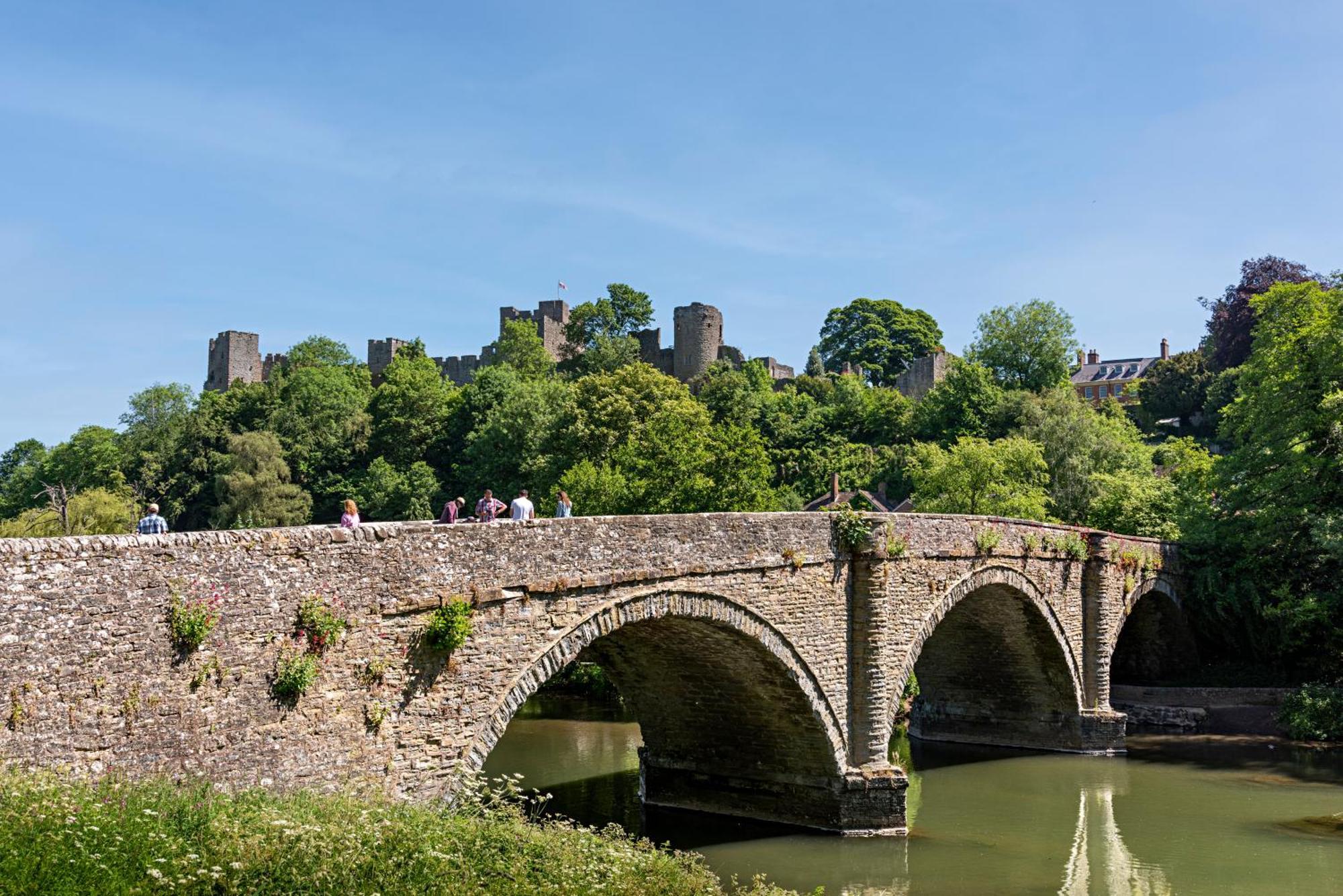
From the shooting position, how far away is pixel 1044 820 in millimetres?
19500

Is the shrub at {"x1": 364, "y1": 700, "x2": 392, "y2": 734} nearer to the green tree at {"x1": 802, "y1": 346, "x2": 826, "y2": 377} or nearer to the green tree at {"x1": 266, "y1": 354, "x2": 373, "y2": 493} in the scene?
the green tree at {"x1": 266, "y1": 354, "x2": 373, "y2": 493}

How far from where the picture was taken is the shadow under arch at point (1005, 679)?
77.1 feet

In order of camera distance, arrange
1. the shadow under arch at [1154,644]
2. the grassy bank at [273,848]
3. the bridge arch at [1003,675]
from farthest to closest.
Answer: the shadow under arch at [1154,644] < the bridge arch at [1003,675] < the grassy bank at [273,848]

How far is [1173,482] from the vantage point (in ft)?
124

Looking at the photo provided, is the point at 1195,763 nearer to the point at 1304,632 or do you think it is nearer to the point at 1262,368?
the point at 1304,632

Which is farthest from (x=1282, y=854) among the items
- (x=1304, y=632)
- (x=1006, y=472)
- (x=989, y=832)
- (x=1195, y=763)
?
(x=1006, y=472)

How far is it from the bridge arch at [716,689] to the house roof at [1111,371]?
73760 mm

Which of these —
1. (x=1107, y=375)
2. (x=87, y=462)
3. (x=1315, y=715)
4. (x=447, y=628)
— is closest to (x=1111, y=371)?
(x=1107, y=375)

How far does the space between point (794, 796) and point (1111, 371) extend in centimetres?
7921

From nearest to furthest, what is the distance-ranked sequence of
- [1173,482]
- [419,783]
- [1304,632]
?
[419,783]
[1304,632]
[1173,482]

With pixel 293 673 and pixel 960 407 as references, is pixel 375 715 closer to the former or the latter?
pixel 293 673

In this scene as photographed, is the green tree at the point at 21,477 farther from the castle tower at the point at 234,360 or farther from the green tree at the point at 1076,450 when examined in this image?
the green tree at the point at 1076,450

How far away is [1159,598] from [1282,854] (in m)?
13.8

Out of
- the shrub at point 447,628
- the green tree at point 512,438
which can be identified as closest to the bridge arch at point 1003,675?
the shrub at point 447,628
